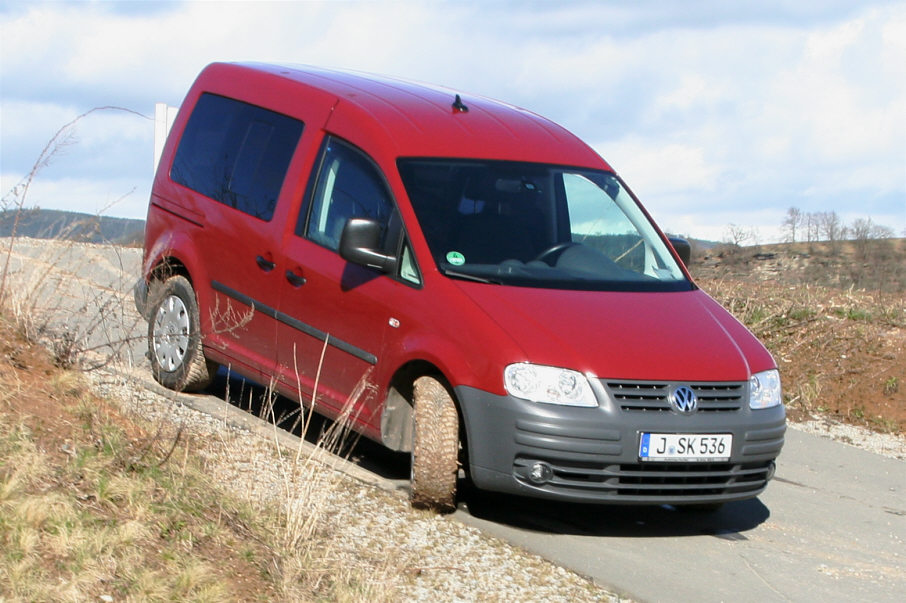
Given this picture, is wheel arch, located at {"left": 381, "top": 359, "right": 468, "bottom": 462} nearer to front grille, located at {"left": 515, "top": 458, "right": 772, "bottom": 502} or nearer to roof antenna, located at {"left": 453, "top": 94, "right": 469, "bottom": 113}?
front grille, located at {"left": 515, "top": 458, "right": 772, "bottom": 502}

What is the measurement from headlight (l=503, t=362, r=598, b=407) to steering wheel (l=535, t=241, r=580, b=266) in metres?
1.19

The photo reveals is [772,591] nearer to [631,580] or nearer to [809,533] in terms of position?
[631,580]

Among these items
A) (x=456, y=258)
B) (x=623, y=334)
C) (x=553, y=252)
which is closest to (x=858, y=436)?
(x=553, y=252)

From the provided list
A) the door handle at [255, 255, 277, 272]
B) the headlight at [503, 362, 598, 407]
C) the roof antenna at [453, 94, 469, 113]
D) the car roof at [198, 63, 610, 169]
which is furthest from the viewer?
the roof antenna at [453, 94, 469, 113]

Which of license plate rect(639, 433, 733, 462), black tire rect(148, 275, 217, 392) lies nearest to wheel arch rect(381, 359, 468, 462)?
license plate rect(639, 433, 733, 462)

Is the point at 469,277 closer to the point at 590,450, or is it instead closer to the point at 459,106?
the point at 590,450

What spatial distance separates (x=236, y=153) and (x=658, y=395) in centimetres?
379

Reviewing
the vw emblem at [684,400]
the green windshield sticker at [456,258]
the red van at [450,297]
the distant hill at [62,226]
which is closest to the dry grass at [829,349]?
the red van at [450,297]

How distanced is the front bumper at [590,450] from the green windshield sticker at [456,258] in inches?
34.0

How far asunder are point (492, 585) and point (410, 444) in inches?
59.0

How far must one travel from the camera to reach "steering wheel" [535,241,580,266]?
7.05 m

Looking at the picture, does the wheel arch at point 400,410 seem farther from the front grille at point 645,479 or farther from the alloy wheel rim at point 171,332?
the alloy wheel rim at point 171,332

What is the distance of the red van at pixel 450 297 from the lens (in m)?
6.06

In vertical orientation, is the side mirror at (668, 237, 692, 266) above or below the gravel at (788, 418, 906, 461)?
above
